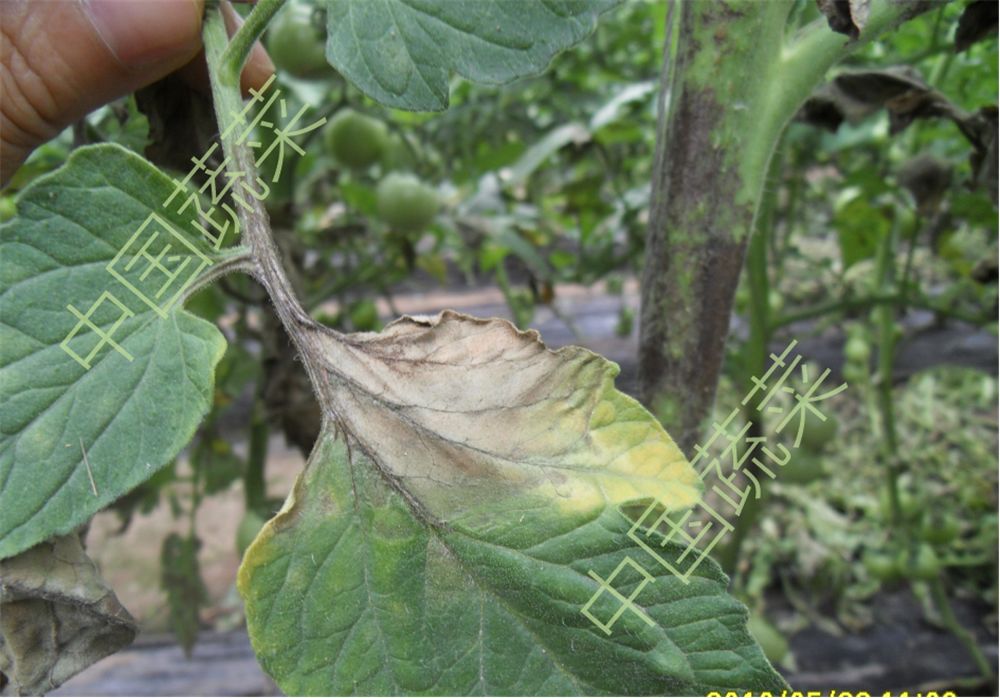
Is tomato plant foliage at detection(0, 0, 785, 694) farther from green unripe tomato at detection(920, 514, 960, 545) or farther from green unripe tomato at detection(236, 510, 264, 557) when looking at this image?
green unripe tomato at detection(920, 514, 960, 545)

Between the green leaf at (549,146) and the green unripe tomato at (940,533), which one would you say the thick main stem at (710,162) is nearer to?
the green leaf at (549,146)

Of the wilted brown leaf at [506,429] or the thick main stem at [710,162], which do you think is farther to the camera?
the thick main stem at [710,162]

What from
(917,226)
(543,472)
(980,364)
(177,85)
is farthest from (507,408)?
(980,364)

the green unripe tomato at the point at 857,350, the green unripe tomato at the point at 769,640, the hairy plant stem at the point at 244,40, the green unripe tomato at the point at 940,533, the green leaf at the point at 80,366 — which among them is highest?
the hairy plant stem at the point at 244,40

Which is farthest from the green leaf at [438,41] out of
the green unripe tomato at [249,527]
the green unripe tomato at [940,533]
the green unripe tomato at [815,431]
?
the green unripe tomato at [940,533]

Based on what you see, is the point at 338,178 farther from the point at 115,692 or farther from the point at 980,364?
the point at 980,364

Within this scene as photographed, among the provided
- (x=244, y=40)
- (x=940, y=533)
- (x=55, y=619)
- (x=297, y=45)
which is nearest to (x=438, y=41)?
(x=244, y=40)
